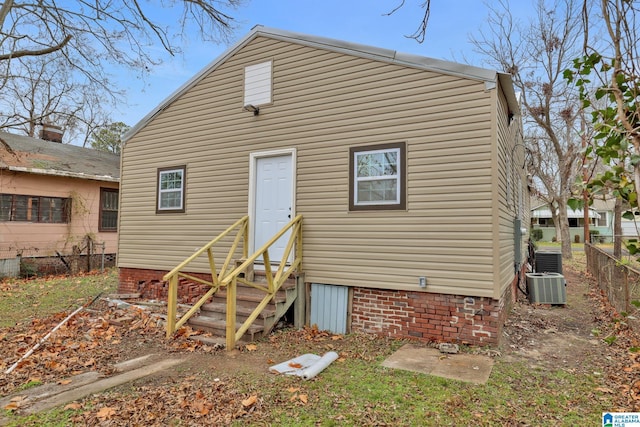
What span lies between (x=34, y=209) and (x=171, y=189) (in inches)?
294

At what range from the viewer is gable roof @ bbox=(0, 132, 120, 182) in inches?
485

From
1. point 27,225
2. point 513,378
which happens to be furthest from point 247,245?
point 27,225

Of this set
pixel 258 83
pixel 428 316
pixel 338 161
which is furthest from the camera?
pixel 258 83

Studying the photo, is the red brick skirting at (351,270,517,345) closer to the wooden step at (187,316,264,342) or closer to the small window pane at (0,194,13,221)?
the wooden step at (187,316,264,342)

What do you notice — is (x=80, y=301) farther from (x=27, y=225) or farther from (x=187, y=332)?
(x=27, y=225)

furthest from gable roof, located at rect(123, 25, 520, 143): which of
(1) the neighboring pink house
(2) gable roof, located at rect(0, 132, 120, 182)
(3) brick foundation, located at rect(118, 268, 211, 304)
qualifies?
(1) the neighboring pink house

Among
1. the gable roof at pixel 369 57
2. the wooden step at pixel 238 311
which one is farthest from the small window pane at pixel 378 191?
the wooden step at pixel 238 311

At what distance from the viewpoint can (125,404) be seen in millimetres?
3625

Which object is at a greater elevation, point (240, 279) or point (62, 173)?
point (62, 173)

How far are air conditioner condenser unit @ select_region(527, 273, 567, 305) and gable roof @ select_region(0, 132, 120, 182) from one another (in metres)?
13.8

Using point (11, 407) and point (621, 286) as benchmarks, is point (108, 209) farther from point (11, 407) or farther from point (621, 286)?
point (621, 286)

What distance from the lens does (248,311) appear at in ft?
19.7

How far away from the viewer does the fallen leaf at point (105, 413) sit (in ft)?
11.1

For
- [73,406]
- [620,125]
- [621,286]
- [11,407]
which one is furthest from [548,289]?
[11,407]
